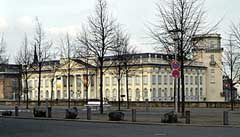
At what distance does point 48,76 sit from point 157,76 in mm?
30786

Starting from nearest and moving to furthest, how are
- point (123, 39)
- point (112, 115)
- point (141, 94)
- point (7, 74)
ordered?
1. point (112, 115)
2. point (123, 39)
3. point (141, 94)
4. point (7, 74)

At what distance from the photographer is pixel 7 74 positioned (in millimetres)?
149875

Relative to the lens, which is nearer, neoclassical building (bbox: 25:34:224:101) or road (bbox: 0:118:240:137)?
road (bbox: 0:118:240:137)

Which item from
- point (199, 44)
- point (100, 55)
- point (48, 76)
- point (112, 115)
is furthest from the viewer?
point (48, 76)

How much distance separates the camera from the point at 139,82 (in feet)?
420

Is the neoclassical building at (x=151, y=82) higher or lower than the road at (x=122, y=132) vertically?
higher

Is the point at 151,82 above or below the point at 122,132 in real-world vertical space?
above

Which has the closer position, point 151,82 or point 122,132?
point 122,132

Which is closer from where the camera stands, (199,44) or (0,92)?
(199,44)

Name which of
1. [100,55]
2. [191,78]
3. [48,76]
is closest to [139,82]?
[191,78]

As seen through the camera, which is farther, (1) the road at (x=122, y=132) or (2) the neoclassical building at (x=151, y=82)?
(2) the neoclassical building at (x=151, y=82)

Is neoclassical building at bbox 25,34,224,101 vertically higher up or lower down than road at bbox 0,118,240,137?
higher up

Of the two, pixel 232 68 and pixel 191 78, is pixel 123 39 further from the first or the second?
pixel 191 78

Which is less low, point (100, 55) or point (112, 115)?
point (100, 55)
